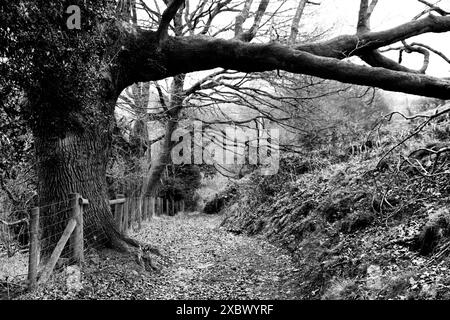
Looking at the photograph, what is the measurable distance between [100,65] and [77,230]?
2.85 meters

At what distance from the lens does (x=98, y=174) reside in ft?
23.2

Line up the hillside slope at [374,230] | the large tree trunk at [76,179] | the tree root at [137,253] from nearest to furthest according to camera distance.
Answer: the hillside slope at [374,230] < the large tree trunk at [76,179] < the tree root at [137,253]

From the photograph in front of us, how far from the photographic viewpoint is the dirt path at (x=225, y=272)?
5.83m

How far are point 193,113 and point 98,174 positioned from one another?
10.4 metres

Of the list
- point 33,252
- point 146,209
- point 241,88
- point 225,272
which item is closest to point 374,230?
point 225,272

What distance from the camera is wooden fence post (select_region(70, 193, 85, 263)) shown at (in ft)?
19.9

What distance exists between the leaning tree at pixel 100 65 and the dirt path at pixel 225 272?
1.31m

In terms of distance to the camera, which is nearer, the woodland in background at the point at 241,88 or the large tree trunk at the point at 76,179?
the woodland in background at the point at 241,88

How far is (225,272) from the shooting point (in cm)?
714

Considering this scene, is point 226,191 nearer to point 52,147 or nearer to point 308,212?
point 308,212

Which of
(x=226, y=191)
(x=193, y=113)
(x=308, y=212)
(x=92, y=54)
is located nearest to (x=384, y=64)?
(x=308, y=212)

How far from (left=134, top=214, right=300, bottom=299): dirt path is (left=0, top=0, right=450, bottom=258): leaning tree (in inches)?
51.5

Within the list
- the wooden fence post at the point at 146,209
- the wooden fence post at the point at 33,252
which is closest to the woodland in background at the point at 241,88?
the wooden fence post at the point at 33,252

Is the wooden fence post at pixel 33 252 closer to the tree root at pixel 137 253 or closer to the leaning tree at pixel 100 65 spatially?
the leaning tree at pixel 100 65
